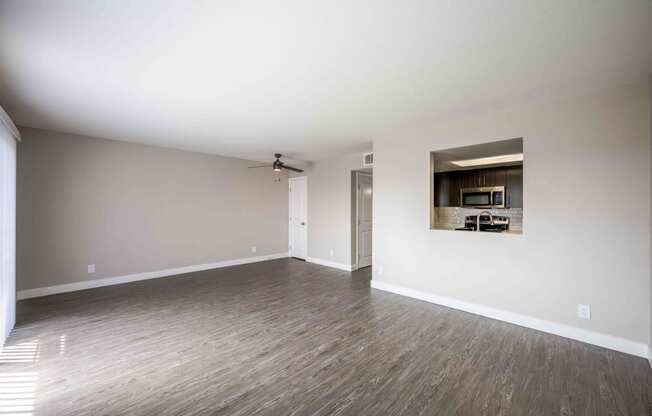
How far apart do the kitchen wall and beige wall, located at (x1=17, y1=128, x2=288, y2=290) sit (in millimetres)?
1300

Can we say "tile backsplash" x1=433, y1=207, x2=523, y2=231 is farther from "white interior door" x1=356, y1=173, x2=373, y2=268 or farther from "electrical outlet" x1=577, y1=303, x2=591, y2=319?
"electrical outlet" x1=577, y1=303, x2=591, y2=319

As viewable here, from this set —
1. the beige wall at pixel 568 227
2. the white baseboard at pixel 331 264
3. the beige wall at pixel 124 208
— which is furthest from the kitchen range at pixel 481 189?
the beige wall at pixel 124 208

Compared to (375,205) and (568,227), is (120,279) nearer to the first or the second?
(375,205)

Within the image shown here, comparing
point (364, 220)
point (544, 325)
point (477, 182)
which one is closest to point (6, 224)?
point (364, 220)

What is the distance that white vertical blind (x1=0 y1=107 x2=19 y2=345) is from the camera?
2611 mm

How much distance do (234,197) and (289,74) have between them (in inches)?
177

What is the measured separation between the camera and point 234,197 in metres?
6.46

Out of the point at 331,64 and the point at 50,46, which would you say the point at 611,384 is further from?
the point at 50,46

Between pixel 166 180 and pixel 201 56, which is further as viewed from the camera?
pixel 166 180

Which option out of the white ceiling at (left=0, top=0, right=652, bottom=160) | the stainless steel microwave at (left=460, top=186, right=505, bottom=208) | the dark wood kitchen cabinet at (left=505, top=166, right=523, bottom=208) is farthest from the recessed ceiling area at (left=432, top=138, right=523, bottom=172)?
the white ceiling at (left=0, top=0, right=652, bottom=160)

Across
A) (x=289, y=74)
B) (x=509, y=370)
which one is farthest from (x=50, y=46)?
(x=509, y=370)

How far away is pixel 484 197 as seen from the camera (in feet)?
15.5

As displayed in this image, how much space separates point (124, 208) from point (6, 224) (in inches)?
86.3

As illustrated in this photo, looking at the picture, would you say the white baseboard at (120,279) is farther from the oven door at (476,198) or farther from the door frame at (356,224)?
the oven door at (476,198)
